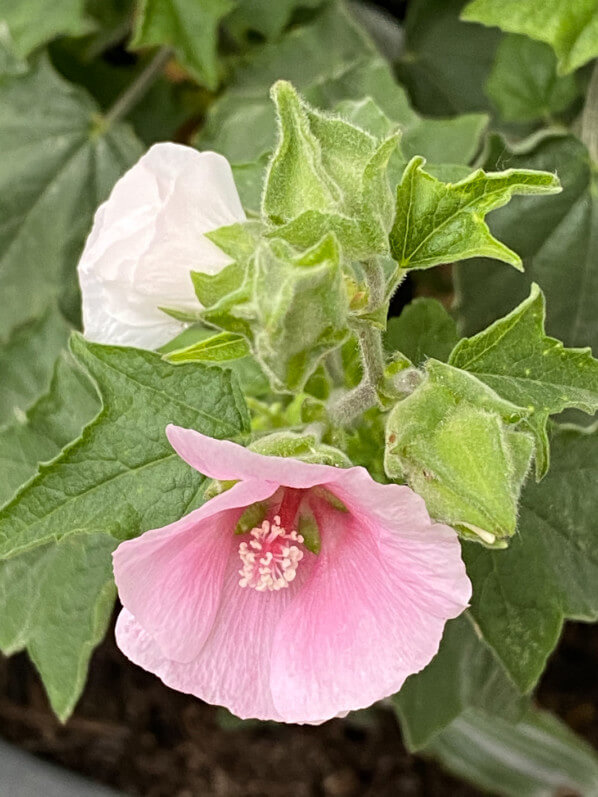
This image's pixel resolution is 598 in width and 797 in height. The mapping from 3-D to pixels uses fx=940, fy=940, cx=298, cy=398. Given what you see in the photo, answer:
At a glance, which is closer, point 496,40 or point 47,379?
point 47,379

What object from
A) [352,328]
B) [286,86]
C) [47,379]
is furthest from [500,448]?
[47,379]

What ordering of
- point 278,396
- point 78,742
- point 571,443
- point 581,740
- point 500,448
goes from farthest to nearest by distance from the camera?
point 78,742 < point 581,740 < point 278,396 < point 571,443 < point 500,448

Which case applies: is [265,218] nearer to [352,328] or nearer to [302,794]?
[352,328]

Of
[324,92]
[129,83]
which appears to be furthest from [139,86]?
[324,92]

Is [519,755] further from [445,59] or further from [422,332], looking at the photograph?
[445,59]

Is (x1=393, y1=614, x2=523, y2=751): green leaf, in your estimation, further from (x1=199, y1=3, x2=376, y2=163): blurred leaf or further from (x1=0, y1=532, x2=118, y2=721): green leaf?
(x1=199, y1=3, x2=376, y2=163): blurred leaf

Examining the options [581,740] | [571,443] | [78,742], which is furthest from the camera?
[78,742]
